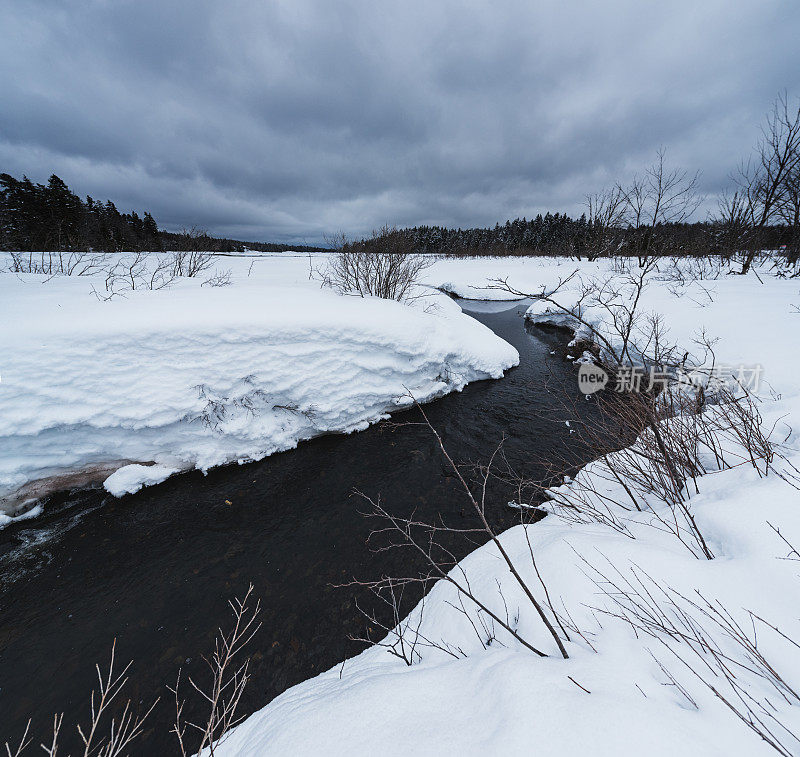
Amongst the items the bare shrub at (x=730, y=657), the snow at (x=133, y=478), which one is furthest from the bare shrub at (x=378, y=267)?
the bare shrub at (x=730, y=657)

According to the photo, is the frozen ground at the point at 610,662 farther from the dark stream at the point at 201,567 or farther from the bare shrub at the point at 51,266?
the bare shrub at the point at 51,266

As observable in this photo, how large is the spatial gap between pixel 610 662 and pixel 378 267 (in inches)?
365

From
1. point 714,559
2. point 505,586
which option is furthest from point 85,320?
point 714,559

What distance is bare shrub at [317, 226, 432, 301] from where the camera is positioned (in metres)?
9.27

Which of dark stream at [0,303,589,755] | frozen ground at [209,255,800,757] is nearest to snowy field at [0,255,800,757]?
frozen ground at [209,255,800,757]

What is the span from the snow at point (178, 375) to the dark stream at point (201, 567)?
1.62 ft

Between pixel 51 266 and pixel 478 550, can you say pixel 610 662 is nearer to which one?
pixel 478 550

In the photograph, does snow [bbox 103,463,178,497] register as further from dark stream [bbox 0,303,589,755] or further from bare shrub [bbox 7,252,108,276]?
bare shrub [bbox 7,252,108,276]

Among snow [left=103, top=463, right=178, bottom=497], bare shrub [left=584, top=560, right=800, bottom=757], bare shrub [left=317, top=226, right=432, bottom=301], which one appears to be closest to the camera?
bare shrub [left=584, top=560, right=800, bottom=757]

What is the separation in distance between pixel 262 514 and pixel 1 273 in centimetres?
953

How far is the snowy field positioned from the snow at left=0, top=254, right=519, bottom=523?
0.03 m

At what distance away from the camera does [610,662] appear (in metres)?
1.51

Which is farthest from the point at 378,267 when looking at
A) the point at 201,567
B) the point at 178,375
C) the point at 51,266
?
the point at 51,266

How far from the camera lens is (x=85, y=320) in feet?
15.0
